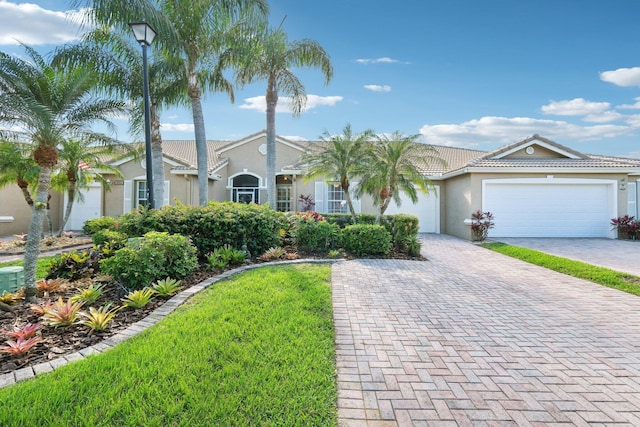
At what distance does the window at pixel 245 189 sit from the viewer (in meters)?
19.2

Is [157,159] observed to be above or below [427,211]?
above

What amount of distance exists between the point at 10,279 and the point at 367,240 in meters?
8.13

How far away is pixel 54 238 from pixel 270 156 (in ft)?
30.8

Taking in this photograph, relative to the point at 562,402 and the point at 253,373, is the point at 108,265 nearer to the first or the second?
the point at 253,373

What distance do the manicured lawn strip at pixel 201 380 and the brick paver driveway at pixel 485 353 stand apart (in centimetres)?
37

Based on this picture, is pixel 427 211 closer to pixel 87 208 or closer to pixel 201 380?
pixel 201 380

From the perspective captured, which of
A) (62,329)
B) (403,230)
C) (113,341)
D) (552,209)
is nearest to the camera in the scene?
(113,341)

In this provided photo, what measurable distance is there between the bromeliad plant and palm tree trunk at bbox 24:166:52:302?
1423 centimetres

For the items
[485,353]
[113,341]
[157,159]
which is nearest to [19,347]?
[113,341]

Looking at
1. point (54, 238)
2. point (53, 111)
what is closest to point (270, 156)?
point (53, 111)

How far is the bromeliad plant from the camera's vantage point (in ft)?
45.0

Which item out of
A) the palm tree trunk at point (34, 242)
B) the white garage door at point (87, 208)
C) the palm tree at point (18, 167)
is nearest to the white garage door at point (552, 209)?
the palm tree trunk at point (34, 242)

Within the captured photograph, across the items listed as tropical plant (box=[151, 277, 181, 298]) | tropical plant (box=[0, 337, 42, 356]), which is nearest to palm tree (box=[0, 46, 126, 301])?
tropical plant (box=[151, 277, 181, 298])

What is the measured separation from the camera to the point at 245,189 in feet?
63.2
